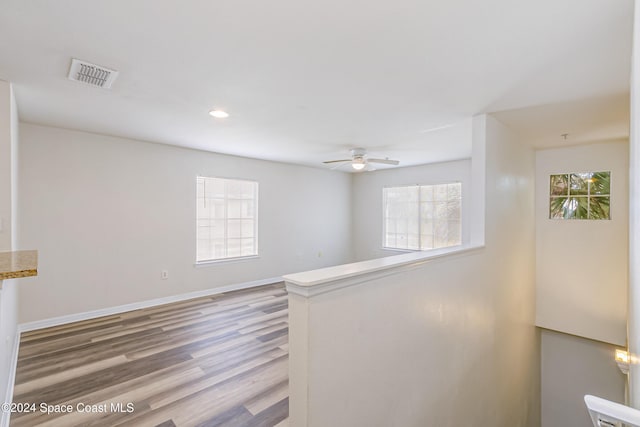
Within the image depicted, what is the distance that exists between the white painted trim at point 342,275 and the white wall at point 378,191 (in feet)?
13.7

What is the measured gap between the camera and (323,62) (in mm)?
1994

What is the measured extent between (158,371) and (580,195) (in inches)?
225

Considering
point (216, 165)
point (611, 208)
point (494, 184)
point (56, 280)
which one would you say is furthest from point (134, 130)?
point (611, 208)

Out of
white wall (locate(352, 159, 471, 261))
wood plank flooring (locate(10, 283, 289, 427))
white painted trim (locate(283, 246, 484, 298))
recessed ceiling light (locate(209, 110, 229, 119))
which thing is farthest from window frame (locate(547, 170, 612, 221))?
recessed ceiling light (locate(209, 110, 229, 119))

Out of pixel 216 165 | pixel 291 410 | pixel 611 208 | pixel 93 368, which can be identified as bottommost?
pixel 93 368

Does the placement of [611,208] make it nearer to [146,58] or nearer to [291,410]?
[291,410]

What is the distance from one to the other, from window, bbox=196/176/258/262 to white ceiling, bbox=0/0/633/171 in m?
1.72

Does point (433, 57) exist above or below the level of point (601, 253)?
above

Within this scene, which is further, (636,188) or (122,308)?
(122,308)

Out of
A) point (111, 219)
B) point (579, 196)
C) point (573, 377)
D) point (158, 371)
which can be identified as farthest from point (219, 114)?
point (573, 377)

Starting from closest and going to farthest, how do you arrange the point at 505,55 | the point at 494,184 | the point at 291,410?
the point at 291,410 → the point at 505,55 → the point at 494,184

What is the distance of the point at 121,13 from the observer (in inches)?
59.3

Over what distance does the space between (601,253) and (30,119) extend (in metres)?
7.29

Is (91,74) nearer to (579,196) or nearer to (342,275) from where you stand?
(342,275)
